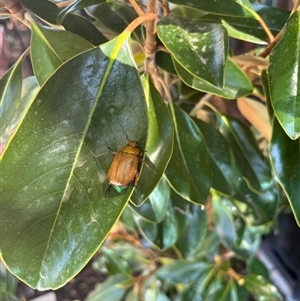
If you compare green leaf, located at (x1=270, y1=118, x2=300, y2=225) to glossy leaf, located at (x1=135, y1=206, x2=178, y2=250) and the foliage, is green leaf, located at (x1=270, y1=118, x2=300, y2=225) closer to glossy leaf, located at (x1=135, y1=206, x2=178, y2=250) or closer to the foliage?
the foliage

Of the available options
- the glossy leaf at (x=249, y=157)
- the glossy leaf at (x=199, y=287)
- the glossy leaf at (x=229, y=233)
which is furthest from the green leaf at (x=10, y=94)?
the glossy leaf at (x=199, y=287)

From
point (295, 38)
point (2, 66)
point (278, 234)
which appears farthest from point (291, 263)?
point (2, 66)

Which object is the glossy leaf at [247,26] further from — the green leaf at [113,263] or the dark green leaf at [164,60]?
the green leaf at [113,263]

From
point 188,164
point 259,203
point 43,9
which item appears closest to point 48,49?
point 43,9

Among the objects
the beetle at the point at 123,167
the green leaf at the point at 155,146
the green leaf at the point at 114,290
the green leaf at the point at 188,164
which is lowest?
the green leaf at the point at 114,290

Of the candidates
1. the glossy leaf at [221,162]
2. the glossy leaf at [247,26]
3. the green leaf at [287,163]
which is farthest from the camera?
the glossy leaf at [221,162]

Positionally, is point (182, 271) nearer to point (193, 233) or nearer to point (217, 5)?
point (193, 233)

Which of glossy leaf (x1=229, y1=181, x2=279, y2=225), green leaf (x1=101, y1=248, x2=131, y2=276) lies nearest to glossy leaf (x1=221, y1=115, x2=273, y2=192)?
glossy leaf (x1=229, y1=181, x2=279, y2=225)
